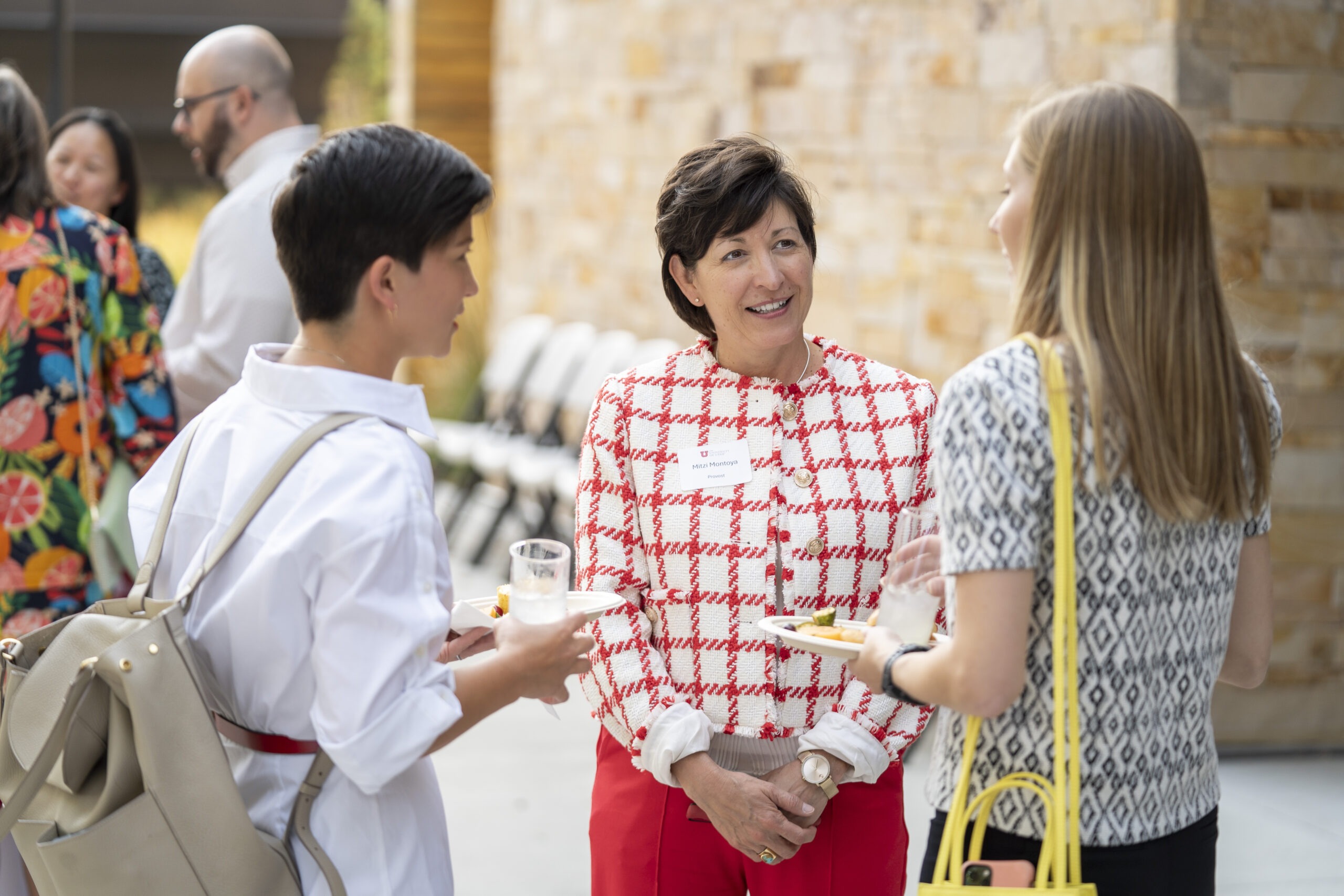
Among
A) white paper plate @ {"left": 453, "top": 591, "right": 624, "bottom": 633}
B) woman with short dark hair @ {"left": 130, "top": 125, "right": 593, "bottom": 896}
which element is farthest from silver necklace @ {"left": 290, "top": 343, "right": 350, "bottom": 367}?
white paper plate @ {"left": 453, "top": 591, "right": 624, "bottom": 633}

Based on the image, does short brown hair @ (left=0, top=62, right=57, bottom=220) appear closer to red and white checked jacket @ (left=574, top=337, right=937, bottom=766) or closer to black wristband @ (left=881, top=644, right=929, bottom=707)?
red and white checked jacket @ (left=574, top=337, right=937, bottom=766)

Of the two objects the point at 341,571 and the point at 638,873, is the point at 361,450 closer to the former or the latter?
the point at 341,571

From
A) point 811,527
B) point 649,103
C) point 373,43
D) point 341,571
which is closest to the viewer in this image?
point 341,571

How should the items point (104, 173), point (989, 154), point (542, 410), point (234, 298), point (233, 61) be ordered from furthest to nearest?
point (542, 410) → point (989, 154) → point (104, 173) → point (233, 61) → point (234, 298)

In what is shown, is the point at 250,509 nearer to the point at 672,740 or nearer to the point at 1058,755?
the point at 672,740

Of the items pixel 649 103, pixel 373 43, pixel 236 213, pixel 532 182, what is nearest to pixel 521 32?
pixel 532 182

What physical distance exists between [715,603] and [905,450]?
0.38 meters

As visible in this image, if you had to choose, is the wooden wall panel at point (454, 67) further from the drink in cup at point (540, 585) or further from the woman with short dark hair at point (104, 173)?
the drink in cup at point (540, 585)

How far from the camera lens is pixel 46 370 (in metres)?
3.12

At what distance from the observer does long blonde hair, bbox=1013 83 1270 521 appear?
5.13 ft

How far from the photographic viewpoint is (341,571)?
1564 mm

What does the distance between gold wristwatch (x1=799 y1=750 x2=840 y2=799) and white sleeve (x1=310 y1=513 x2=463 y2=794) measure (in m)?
0.68

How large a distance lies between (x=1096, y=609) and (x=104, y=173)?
13.4 feet

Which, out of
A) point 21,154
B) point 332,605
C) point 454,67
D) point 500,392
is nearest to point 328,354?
point 332,605
